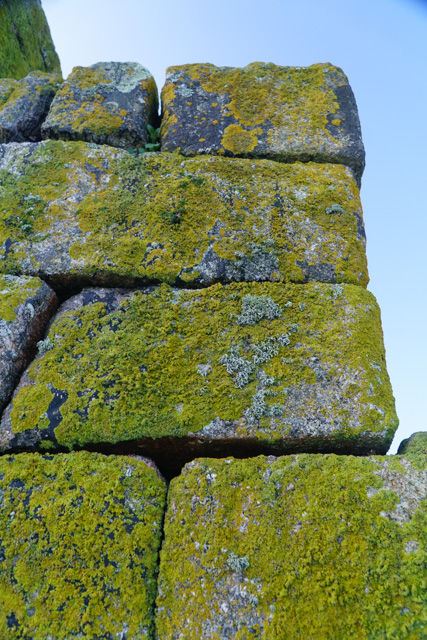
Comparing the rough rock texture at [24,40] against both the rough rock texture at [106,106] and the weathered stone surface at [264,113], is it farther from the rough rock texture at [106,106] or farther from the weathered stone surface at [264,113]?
the weathered stone surface at [264,113]

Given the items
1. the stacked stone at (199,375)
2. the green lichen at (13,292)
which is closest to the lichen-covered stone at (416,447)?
the stacked stone at (199,375)

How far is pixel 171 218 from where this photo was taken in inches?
93.0

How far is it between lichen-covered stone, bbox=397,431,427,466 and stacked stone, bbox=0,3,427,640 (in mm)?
14

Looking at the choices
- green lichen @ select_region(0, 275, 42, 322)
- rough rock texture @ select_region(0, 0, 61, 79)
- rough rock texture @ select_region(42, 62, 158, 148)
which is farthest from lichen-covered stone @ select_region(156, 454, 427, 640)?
rough rock texture @ select_region(0, 0, 61, 79)

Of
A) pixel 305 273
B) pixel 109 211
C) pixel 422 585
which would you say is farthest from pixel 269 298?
pixel 422 585

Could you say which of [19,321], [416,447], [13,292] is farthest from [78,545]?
[416,447]

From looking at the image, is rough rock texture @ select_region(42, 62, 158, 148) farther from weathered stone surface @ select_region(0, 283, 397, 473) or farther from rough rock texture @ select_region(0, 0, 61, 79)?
rough rock texture @ select_region(0, 0, 61, 79)

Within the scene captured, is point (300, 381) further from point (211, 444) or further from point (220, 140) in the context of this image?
point (220, 140)

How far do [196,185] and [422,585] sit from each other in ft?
7.18

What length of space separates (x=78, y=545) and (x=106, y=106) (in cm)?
271

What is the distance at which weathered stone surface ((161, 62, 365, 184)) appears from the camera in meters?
2.68

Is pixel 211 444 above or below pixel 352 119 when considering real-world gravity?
below

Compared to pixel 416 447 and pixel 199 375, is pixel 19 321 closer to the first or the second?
pixel 199 375

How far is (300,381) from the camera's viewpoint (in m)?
1.90
